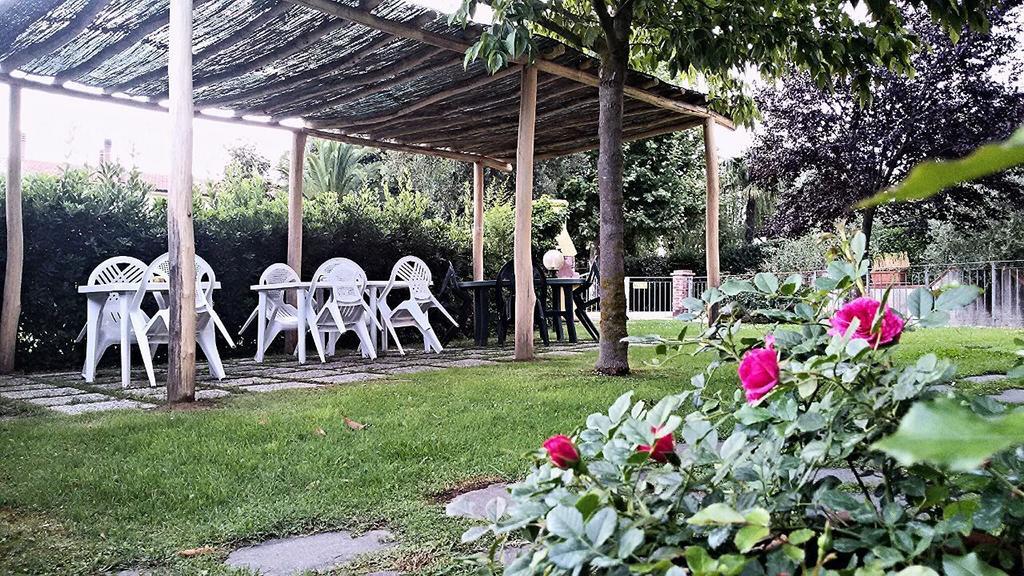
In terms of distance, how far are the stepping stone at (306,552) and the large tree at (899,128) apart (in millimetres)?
11026

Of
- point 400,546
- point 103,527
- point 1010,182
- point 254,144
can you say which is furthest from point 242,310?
point 254,144

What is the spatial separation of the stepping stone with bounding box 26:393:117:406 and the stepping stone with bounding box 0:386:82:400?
127mm

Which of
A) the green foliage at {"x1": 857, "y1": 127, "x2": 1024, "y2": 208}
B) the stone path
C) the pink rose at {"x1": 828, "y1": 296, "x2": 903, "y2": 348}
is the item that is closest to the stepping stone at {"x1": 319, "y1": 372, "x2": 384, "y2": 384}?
the stone path

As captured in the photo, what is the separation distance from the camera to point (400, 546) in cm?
163

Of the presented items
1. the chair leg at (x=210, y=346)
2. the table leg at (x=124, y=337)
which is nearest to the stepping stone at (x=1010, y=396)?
the chair leg at (x=210, y=346)

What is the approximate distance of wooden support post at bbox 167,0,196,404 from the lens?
3617mm

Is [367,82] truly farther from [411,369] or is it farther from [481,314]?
[481,314]

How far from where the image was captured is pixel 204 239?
6.58 m

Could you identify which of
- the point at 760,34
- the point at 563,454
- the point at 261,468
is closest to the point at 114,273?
the point at 261,468

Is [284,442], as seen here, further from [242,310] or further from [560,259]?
[560,259]

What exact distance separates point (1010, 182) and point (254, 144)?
947 inches

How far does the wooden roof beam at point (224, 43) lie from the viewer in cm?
458

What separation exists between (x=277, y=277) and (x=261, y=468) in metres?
4.20

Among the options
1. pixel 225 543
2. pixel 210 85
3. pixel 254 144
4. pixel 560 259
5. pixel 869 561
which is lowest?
pixel 225 543
